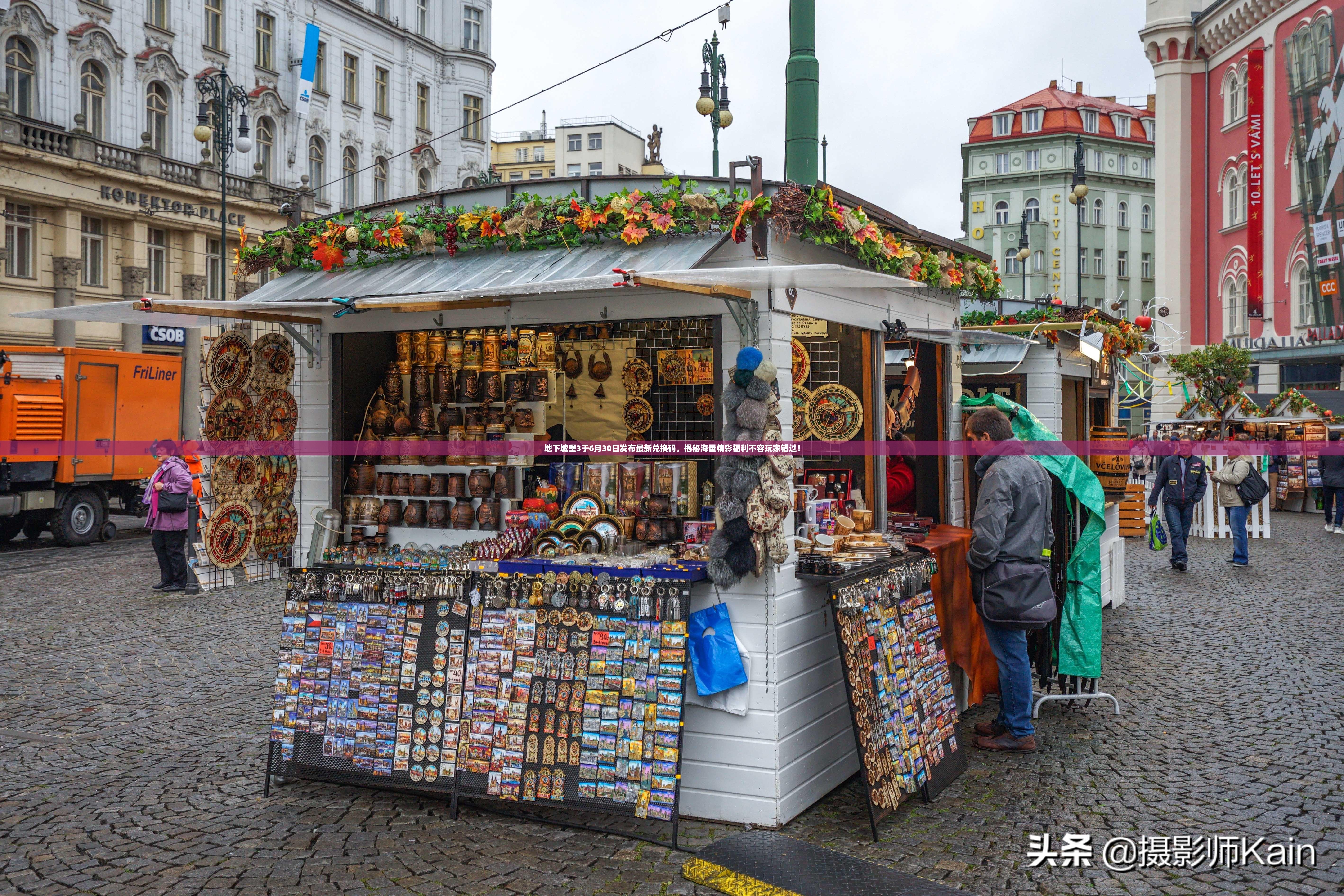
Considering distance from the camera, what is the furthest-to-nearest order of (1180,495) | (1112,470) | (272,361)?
(1180,495)
(1112,470)
(272,361)

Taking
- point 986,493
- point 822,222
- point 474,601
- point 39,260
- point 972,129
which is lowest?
point 474,601

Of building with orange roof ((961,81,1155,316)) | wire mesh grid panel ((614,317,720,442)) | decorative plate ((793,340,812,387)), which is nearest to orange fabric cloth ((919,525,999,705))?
decorative plate ((793,340,812,387))

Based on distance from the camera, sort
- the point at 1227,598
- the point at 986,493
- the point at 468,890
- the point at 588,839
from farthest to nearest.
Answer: the point at 1227,598
the point at 986,493
the point at 588,839
the point at 468,890

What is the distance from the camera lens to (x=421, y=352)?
22.4 feet

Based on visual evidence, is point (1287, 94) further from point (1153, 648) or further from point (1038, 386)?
point (1153, 648)

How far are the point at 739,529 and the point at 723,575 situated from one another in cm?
22

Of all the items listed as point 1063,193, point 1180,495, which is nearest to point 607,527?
point 1180,495

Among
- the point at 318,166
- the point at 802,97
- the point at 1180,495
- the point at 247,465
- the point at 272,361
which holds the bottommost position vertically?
the point at 1180,495

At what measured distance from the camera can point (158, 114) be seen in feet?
92.9

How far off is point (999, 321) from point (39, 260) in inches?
897

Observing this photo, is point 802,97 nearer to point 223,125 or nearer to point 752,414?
point 752,414

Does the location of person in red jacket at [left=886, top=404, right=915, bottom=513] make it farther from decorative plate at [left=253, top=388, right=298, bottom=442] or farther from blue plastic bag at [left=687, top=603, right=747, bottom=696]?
decorative plate at [left=253, top=388, right=298, bottom=442]

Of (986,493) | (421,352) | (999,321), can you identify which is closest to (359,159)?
→ (999,321)

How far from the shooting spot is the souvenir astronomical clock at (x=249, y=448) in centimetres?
802
